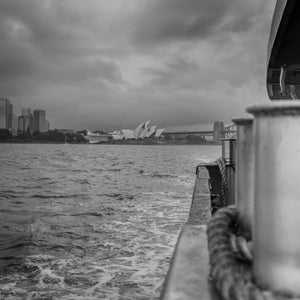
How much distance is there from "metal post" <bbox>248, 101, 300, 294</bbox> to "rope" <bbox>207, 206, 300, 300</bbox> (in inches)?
2.0

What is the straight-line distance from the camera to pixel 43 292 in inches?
211

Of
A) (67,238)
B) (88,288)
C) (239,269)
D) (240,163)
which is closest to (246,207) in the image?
(240,163)

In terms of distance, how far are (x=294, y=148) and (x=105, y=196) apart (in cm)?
1695

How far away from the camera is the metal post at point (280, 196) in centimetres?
101

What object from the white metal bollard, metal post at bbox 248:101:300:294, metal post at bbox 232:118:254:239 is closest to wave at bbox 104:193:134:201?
the white metal bollard

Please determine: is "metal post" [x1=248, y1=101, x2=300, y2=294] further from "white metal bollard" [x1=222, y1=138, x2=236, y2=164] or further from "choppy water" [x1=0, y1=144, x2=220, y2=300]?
"white metal bollard" [x1=222, y1=138, x2=236, y2=164]

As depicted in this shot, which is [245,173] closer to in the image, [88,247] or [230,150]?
[230,150]

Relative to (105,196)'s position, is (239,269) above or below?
above

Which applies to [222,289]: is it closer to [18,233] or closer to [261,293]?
[261,293]

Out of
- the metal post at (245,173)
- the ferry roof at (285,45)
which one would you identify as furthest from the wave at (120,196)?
the metal post at (245,173)

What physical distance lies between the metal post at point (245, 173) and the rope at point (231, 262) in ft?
0.14

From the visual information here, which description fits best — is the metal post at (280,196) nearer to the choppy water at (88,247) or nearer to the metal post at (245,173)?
the metal post at (245,173)

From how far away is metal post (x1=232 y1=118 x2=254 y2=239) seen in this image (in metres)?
1.39

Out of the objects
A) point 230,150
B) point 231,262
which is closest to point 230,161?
point 230,150
